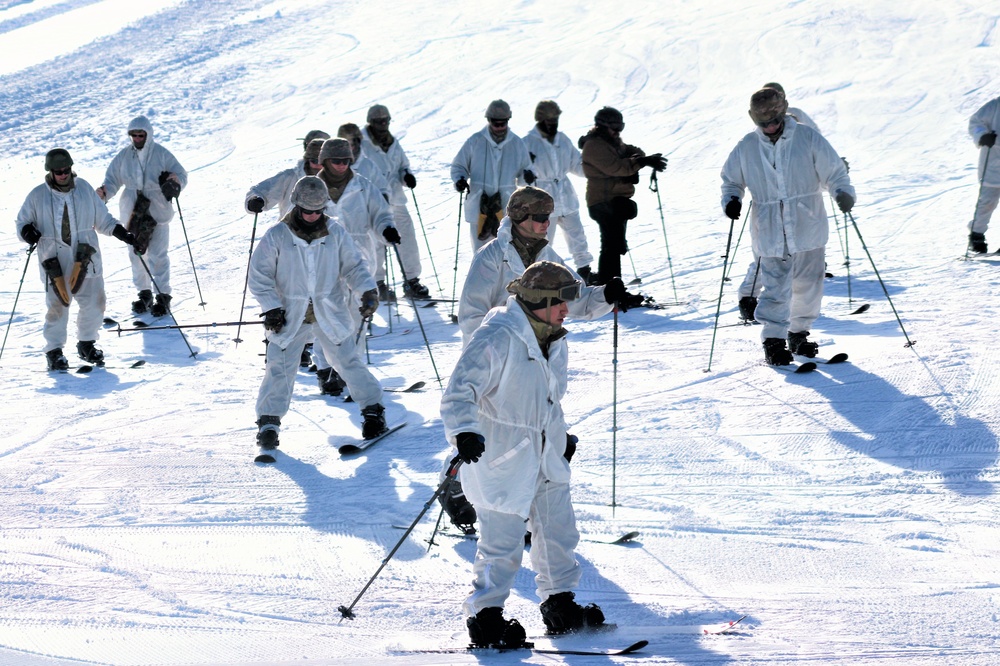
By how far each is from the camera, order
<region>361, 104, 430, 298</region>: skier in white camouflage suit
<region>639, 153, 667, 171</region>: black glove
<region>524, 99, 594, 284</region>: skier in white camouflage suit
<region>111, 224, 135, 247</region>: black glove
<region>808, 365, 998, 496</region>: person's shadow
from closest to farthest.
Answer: <region>808, 365, 998, 496</region>: person's shadow < <region>111, 224, 135, 247</region>: black glove < <region>639, 153, 667, 171</region>: black glove < <region>524, 99, 594, 284</region>: skier in white camouflage suit < <region>361, 104, 430, 298</region>: skier in white camouflage suit

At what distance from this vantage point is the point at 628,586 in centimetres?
591

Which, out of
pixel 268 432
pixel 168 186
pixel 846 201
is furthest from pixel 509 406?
pixel 168 186

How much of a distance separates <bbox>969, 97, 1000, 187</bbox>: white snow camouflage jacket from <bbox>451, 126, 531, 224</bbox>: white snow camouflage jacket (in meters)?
4.13

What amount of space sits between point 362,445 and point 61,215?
4.13 meters

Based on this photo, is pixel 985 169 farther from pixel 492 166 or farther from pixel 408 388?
pixel 408 388

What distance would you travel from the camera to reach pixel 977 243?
12.0m

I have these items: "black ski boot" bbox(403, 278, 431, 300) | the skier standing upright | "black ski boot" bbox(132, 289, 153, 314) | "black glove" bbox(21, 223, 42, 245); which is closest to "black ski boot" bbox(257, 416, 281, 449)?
"black glove" bbox(21, 223, 42, 245)

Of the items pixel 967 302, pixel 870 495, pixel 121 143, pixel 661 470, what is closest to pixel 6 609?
pixel 661 470

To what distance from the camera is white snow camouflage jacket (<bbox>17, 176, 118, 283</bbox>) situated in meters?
10.8

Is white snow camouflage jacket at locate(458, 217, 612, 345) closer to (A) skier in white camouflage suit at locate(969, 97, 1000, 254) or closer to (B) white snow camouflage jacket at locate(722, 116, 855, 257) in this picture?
(B) white snow camouflage jacket at locate(722, 116, 855, 257)

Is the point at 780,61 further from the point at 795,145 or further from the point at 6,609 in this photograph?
the point at 6,609

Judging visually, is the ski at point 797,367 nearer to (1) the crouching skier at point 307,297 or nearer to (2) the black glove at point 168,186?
(1) the crouching skier at point 307,297

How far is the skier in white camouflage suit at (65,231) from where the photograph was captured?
10766 mm

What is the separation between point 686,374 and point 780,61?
42.3ft
